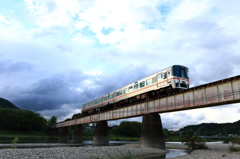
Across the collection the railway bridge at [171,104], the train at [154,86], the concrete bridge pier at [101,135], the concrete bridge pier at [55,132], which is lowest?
the concrete bridge pier at [55,132]

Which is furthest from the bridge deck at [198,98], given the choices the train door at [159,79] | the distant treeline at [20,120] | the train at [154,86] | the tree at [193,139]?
the distant treeline at [20,120]

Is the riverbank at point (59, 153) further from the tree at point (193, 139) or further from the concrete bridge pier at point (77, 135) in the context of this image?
the concrete bridge pier at point (77, 135)

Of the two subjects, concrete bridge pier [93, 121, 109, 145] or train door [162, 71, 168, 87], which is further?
concrete bridge pier [93, 121, 109, 145]

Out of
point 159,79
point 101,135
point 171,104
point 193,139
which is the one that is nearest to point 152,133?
point 171,104

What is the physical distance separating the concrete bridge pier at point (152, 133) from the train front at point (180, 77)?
6485 millimetres

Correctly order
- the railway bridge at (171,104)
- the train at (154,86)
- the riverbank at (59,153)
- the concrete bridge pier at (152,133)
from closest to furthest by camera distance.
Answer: the riverbank at (59,153) < the railway bridge at (171,104) < the train at (154,86) < the concrete bridge pier at (152,133)

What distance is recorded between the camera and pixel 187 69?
26.2 meters

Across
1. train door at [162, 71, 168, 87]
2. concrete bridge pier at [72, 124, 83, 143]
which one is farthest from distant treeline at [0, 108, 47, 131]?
train door at [162, 71, 168, 87]

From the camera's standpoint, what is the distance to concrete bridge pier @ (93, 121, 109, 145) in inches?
1757

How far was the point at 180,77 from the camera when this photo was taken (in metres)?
24.8

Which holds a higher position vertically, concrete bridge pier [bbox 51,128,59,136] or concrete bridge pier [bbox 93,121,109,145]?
concrete bridge pier [bbox 93,121,109,145]

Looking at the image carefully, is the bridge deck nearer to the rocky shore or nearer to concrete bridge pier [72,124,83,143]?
the rocky shore

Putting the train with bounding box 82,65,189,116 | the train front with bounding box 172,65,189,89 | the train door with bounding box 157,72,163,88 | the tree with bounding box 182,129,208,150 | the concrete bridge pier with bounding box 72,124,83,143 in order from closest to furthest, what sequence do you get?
the train front with bounding box 172,65,189,89 < the train with bounding box 82,65,189,116 < the train door with bounding box 157,72,163,88 < the tree with bounding box 182,129,208,150 < the concrete bridge pier with bounding box 72,124,83,143

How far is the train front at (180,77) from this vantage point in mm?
24252
